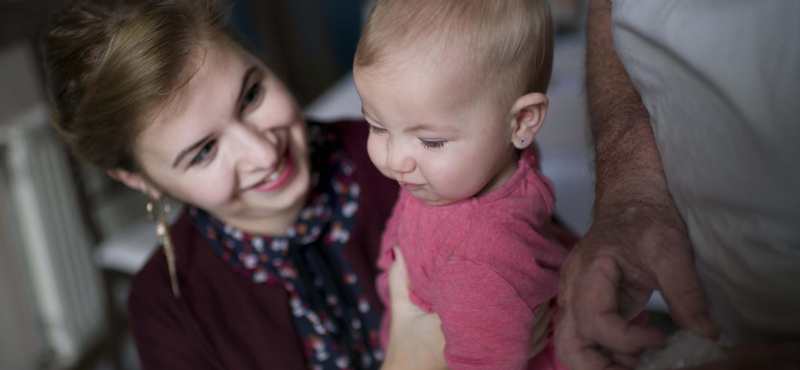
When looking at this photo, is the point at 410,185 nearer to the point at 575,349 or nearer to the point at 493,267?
the point at 493,267

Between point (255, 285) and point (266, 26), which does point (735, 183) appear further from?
point (266, 26)

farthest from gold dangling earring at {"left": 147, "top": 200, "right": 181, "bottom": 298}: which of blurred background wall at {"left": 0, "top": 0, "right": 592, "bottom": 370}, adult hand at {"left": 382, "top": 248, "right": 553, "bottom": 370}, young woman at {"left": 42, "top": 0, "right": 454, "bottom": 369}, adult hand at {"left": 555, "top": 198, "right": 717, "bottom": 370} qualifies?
adult hand at {"left": 555, "top": 198, "right": 717, "bottom": 370}

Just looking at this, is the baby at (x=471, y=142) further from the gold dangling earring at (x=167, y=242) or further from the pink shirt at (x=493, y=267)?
the gold dangling earring at (x=167, y=242)

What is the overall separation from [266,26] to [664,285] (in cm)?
230

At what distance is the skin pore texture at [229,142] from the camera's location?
0.95 m

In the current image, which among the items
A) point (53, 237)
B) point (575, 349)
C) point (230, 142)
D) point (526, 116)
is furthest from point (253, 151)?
point (53, 237)

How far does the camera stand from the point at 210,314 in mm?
1144

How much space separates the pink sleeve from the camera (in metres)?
0.69

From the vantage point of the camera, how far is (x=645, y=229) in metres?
0.59

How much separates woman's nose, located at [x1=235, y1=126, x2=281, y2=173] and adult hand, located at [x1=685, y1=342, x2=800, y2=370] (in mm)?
732

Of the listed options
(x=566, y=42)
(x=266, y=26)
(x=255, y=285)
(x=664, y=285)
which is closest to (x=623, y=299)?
(x=664, y=285)

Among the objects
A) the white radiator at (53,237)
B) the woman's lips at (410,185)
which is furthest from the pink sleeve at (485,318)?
the white radiator at (53,237)

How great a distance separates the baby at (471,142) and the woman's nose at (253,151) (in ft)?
0.97

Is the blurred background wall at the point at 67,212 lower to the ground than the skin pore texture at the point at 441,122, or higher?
lower
